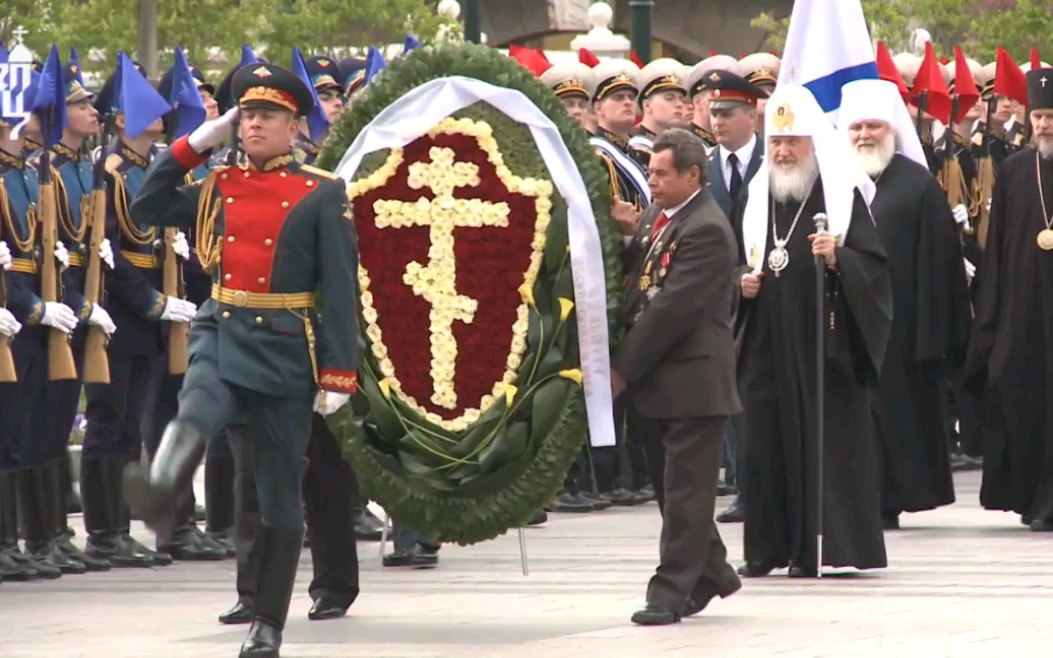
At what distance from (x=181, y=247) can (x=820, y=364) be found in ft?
11.4

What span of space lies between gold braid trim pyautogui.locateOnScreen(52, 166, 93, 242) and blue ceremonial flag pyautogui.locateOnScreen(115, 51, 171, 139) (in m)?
0.48

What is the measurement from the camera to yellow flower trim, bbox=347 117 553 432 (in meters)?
11.6

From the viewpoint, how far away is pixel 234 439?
10445 mm

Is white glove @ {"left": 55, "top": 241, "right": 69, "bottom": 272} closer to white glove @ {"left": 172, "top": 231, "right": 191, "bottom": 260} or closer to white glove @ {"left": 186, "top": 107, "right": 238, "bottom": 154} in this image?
white glove @ {"left": 172, "top": 231, "right": 191, "bottom": 260}

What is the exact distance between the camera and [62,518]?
44.1 ft

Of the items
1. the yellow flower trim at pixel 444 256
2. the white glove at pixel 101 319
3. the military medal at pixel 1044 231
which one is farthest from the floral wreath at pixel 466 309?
the military medal at pixel 1044 231

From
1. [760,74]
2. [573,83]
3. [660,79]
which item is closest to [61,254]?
[573,83]

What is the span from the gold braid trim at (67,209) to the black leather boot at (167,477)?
3.55 meters

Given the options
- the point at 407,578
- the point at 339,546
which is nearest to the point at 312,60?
the point at 407,578

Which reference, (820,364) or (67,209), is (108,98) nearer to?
(67,209)

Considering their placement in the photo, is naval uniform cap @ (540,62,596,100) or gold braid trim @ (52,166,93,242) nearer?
gold braid trim @ (52,166,93,242)

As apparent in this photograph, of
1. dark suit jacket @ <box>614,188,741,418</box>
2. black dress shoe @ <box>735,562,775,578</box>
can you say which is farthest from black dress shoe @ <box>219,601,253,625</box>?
black dress shoe @ <box>735,562,775,578</box>

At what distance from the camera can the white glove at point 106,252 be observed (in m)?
Result: 13.4

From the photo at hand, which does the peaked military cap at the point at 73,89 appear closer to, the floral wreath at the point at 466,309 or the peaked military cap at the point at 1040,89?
the floral wreath at the point at 466,309
